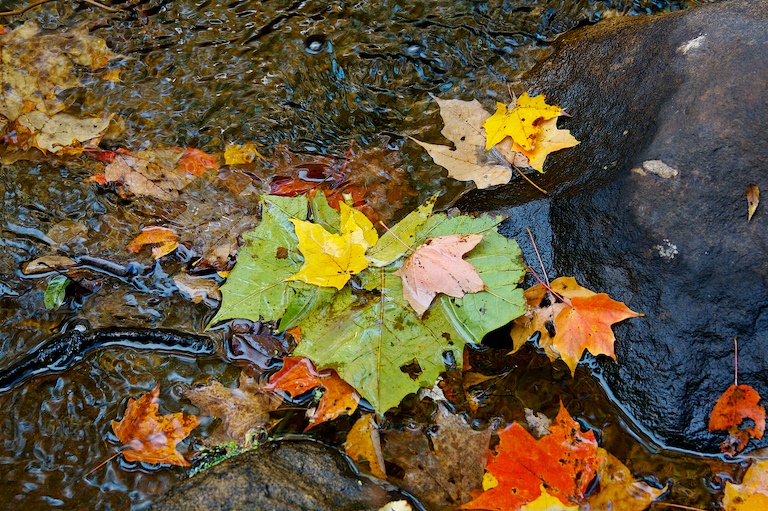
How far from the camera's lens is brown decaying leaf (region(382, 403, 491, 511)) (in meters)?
1.92

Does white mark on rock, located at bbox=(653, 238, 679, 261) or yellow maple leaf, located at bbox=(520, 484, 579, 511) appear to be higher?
white mark on rock, located at bbox=(653, 238, 679, 261)

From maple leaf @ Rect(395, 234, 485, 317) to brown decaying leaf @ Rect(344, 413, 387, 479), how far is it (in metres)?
0.45

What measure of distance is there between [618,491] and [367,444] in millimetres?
856

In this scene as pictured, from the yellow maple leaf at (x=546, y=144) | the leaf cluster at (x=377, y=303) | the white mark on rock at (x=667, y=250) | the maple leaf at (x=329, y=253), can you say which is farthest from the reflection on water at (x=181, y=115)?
the white mark on rock at (x=667, y=250)

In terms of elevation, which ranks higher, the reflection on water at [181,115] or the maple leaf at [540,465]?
the reflection on water at [181,115]

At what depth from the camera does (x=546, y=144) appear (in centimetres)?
263

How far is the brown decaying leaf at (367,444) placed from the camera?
2.02 m

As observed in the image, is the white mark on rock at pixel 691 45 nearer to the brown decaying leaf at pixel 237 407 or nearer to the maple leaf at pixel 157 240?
the brown decaying leaf at pixel 237 407

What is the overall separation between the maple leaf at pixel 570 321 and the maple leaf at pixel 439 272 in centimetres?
27

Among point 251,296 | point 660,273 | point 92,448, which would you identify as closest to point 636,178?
point 660,273

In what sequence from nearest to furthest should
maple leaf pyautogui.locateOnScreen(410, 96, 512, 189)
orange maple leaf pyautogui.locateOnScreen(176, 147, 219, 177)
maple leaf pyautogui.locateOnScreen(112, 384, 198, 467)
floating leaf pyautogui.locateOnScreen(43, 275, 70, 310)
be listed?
maple leaf pyautogui.locateOnScreen(112, 384, 198, 467)
floating leaf pyautogui.locateOnScreen(43, 275, 70, 310)
maple leaf pyautogui.locateOnScreen(410, 96, 512, 189)
orange maple leaf pyautogui.locateOnScreen(176, 147, 219, 177)

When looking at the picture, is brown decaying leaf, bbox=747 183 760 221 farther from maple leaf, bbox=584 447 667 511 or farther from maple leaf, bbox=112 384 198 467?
maple leaf, bbox=112 384 198 467

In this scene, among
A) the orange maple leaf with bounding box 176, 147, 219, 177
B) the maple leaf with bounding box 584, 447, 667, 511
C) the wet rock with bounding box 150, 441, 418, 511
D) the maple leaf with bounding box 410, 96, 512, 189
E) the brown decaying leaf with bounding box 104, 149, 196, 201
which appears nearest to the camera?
the wet rock with bounding box 150, 441, 418, 511

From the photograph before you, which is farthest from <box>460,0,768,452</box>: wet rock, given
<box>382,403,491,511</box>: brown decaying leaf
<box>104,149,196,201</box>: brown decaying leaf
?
<box>104,149,196,201</box>: brown decaying leaf
